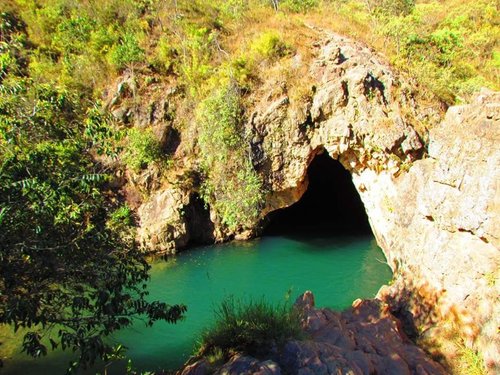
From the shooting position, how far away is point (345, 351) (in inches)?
225

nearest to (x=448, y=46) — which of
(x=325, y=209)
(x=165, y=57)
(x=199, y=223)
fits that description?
(x=325, y=209)

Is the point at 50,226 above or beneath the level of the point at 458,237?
above

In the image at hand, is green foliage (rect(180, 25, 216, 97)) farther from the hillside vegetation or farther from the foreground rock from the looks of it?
the foreground rock

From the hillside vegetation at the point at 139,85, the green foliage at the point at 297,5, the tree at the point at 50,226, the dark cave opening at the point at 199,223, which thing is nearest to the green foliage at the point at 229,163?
the hillside vegetation at the point at 139,85

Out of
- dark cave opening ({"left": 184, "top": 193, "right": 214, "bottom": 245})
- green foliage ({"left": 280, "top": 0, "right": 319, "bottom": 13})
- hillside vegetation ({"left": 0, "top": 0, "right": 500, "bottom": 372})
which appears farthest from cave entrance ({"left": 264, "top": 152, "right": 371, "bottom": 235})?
green foliage ({"left": 280, "top": 0, "right": 319, "bottom": 13})

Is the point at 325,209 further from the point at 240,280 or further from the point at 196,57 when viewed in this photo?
the point at 196,57

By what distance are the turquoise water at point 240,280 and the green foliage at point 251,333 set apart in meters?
2.43

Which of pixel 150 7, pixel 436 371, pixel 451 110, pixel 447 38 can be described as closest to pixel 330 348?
pixel 436 371

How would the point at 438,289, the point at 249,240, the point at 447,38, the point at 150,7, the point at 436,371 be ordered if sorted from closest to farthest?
the point at 436,371, the point at 438,289, the point at 249,240, the point at 447,38, the point at 150,7

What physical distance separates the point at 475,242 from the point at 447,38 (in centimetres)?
1378

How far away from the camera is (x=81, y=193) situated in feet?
14.8

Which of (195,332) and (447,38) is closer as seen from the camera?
(195,332)

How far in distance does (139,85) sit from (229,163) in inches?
252

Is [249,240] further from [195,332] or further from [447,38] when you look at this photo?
[447,38]
